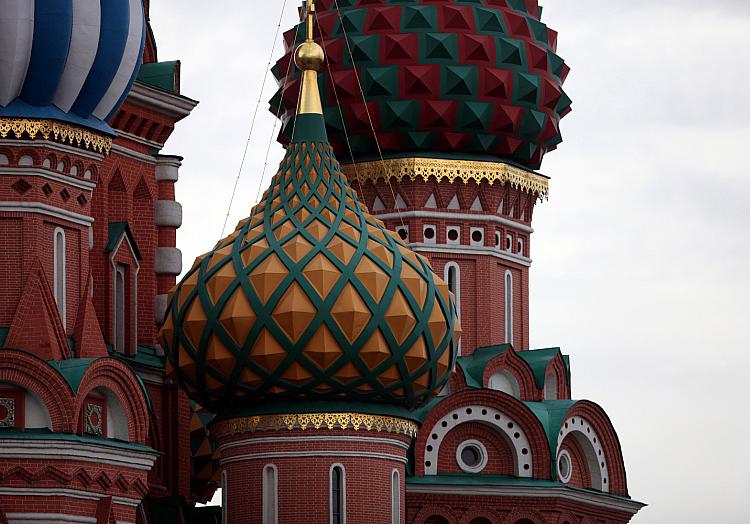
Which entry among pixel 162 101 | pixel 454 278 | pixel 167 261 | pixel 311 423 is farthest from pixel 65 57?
pixel 454 278

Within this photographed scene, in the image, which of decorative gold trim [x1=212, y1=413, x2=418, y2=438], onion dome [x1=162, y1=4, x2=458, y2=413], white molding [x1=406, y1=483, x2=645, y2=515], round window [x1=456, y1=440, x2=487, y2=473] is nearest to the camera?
onion dome [x1=162, y1=4, x2=458, y2=413]

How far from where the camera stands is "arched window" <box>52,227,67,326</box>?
40.0 m

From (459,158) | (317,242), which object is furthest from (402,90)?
(317,242)

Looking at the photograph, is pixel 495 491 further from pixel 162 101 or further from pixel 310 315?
pixel 162 101

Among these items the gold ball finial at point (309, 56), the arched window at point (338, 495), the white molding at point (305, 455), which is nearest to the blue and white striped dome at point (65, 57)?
the gold ball finial at point (309, 56)

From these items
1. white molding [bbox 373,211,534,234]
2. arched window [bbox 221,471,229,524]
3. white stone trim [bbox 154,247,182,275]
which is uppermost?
white molding [bbox 373,211,534,234]

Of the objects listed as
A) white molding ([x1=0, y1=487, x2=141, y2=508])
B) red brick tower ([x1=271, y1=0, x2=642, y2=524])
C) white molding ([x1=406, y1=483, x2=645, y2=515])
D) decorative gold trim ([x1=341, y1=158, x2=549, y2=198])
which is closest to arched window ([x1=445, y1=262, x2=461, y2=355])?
red brick tower ([x1=271, y1=0, x2=642, y2=524])

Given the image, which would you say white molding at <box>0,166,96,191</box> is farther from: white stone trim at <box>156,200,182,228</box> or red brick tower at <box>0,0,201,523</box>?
white stone trim at <box>156,200,182,228</box>

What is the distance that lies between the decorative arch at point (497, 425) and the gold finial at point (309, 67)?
16.4 ft

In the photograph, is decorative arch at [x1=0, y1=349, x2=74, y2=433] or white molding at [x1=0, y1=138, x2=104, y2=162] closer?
decorative arch at [x1=0, y1=349, x2=74, y2=433]

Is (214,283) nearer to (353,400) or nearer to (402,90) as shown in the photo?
(353,400)

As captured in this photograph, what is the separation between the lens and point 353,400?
136ft

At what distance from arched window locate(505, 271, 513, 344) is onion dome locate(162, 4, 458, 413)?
5.04 meters

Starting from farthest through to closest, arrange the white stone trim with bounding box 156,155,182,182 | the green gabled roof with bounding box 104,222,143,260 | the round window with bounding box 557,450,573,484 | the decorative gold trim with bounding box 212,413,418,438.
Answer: the white stone trim with bounding box 156,155,182,182 < the round window with bounding box 557,450,573,484 < the green gabled roof with bounding box 104,222,143,260 < the decorative gold trim with bounding box 212,413,418,438
